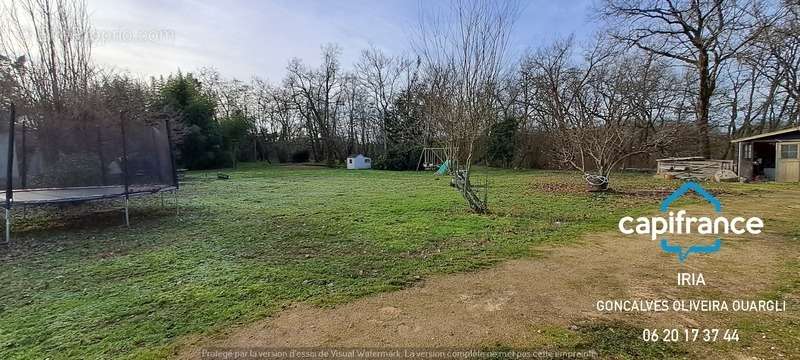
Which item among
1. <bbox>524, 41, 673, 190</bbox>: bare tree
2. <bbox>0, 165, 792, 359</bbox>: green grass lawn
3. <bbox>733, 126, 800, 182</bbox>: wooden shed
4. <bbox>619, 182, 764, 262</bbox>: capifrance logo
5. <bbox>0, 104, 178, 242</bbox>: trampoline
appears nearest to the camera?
<bbox>0, 165, 792, 359</bbox>: green grass lawn

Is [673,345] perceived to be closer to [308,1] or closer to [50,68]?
[308,1]

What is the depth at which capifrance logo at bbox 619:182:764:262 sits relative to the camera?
4.04 metres

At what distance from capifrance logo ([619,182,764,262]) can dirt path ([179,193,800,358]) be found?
0.20 metres

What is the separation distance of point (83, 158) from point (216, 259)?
4.55 metres

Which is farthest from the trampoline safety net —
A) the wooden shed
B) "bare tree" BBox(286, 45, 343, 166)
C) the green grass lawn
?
"bare tree" BBox(286, 45, 343, 166)

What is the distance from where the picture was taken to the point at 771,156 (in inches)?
518

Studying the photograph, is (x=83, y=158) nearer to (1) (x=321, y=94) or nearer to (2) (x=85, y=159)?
(2) (x=85, y=159)

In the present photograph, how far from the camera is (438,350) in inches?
78.7

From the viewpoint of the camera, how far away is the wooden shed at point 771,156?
11.6m

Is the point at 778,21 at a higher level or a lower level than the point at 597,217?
higher

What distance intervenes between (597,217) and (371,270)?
4.36 m

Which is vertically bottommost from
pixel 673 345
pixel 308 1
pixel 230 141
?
pixel 673 345

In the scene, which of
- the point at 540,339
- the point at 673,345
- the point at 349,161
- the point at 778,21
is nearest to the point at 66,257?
the point at 540,339

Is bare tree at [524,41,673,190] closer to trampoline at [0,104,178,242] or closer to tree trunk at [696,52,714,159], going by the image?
tree trunk at [696,52,714,159]
